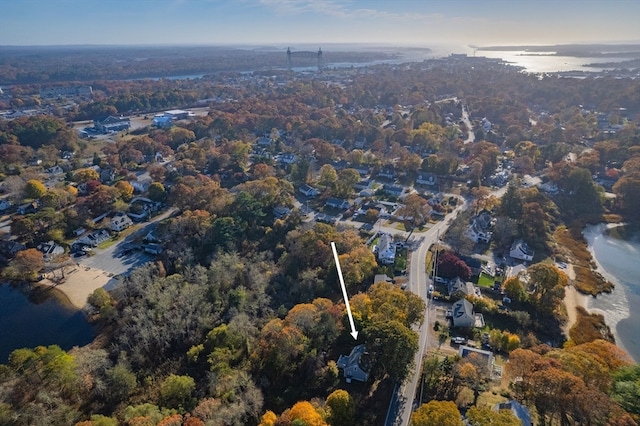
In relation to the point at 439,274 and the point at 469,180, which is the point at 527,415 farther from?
the point at 469,180

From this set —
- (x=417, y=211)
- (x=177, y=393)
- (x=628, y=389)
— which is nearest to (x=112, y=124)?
(x=417, y=211)

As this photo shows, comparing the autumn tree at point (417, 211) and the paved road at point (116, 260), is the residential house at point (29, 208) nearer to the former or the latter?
the paved road at point (116, 260)

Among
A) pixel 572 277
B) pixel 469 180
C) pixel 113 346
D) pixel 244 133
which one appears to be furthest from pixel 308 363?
pixel 244 133

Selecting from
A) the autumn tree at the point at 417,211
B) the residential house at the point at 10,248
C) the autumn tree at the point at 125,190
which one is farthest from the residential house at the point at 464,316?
the residential house at the point at 10,248

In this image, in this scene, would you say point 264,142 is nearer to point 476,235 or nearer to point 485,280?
point 476,235

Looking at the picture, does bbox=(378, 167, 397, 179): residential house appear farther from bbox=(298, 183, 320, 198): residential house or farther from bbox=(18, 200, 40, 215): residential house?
bbox=(18, 200, 40, 215): residential house

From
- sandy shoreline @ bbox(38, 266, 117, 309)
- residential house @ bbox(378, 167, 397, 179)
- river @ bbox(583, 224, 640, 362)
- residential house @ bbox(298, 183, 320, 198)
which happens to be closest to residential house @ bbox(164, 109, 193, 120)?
residential house @ bbox(298, 183, 320, 198)
